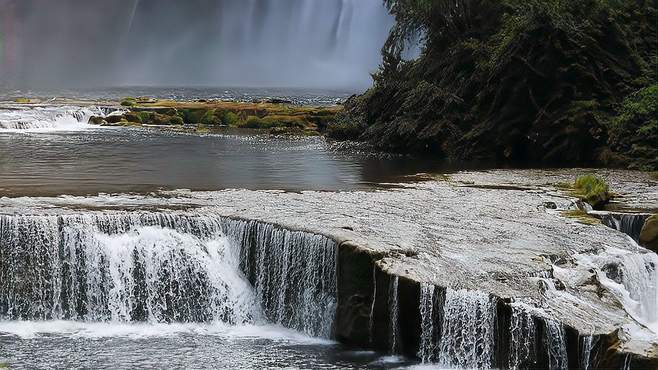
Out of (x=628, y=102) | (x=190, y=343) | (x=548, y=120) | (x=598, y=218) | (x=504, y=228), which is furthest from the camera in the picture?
(x=548, y=120)

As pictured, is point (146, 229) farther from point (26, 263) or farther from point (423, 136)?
point (423, 136)

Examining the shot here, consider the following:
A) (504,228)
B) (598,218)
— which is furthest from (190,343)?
(598,218)

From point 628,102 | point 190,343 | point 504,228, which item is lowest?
point 190,343

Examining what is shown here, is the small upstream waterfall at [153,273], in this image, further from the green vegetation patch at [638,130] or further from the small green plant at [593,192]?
the green vegetation patch at [638,130]

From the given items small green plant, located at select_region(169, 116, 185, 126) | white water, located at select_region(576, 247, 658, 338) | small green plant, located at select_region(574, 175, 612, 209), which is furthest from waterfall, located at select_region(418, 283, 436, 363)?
small green plant, located at select_region(169, 116, 185, 126)

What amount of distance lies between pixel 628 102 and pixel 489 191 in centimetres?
708

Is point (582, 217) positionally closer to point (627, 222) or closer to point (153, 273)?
point (627, 222)

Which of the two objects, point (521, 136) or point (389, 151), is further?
point (389, 151)

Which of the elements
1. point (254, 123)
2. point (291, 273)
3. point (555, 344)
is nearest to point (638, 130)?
point (291, 273)

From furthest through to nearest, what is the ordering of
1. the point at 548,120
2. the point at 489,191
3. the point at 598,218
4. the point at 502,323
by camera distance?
the point at 548,120 < the point at 489,191 < the point at 598,218 < the point at 502,323

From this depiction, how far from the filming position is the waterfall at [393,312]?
14398 millimetres

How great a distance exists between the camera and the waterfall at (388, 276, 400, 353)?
1440cm

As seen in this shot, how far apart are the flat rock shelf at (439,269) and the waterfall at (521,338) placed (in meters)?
0.02

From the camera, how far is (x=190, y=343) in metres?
14.8
